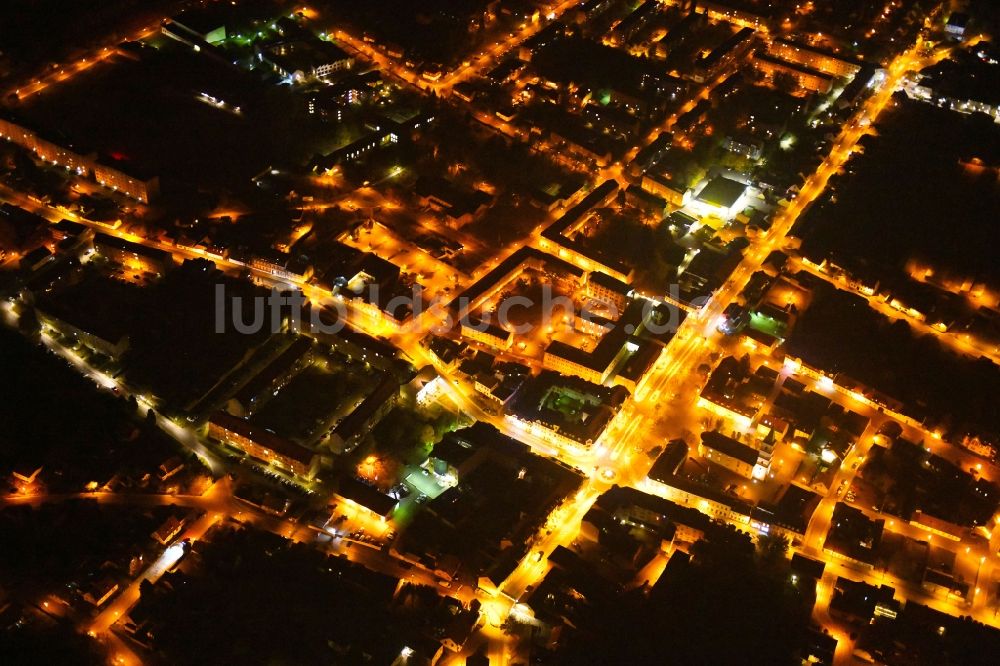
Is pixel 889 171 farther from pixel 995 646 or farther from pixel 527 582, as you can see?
pixel 527 582

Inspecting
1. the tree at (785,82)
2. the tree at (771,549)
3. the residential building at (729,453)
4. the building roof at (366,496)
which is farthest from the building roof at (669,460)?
the tree at (785,82)

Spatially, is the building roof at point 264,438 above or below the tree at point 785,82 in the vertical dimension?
below

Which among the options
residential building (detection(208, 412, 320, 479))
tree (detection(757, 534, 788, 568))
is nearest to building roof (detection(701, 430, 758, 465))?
tree (detection(757, 534, 788, 568))

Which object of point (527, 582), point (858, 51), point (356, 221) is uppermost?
point (858, 51)

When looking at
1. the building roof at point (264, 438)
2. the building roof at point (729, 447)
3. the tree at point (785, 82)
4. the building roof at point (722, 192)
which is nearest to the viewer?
the building roof at point (264, 438)

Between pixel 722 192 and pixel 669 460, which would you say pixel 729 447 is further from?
pixel 722 192

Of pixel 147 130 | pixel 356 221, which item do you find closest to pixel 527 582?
pixel 356 221

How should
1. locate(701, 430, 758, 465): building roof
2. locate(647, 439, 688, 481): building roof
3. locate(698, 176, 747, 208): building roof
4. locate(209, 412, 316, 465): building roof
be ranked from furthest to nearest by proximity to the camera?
locate(698, 176, 747, 208): building roof, locate(701, 430, 758, 465): building roof, locate(647, 439, 688, 481): building roof, locate(209, 412, 316, 465): building roof

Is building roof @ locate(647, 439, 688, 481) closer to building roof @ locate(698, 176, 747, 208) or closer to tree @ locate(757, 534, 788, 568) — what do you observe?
tree @ locate(757, 534, 788, 568)

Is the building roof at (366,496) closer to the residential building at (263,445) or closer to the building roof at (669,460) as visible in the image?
the residential building at (263,445)

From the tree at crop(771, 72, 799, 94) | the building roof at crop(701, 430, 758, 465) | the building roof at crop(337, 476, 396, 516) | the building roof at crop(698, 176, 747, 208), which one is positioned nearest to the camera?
the building roof at crop(337, 476, 396, 516)

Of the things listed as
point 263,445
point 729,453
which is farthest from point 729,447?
point 263,445
